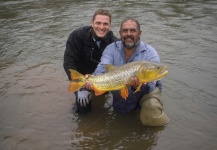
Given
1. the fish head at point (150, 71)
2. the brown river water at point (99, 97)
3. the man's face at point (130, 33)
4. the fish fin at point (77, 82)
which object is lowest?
the brown river water at point (99, 97)

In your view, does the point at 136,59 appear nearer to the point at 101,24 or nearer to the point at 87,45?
the point at 101,24

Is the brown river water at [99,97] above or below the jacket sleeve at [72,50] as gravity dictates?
below

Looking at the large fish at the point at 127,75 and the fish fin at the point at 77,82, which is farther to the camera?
the fish fin at the point at 77,82

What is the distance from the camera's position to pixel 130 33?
487 cm

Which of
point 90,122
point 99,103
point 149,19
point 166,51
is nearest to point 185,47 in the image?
point 166,51

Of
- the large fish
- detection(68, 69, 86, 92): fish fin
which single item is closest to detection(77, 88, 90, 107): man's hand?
detection(68, 69, 86, 92): fish fin

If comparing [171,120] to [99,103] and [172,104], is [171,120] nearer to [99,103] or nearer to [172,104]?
[172,104]

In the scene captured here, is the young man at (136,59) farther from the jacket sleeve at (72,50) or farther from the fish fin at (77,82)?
the jacket sleeve at (72,50)

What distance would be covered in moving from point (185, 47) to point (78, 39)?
4786 millimetres

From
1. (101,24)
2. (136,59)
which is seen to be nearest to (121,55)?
(136,59)

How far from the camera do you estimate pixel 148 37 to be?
33.7ft

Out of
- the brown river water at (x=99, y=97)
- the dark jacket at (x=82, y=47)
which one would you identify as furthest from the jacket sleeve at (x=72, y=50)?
the brown river water at (x=99, y=97)

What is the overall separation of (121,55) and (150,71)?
3.46 feet

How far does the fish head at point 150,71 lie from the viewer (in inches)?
166
